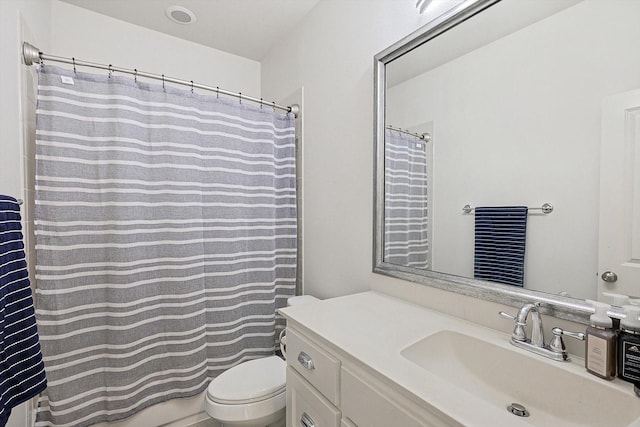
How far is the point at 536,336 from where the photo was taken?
0.80m

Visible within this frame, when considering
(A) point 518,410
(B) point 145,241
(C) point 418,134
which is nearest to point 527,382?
(A) point 518,410

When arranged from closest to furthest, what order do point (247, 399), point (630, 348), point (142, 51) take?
point (630, 348), point (247, 399), point (142, 51)

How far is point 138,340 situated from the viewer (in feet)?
4.98

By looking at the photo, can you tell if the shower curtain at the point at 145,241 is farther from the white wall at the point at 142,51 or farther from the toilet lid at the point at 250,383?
the white wall at the point at 142,51

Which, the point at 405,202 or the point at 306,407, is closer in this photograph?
the point at 306,407

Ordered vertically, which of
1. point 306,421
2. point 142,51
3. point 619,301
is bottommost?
point 306,421

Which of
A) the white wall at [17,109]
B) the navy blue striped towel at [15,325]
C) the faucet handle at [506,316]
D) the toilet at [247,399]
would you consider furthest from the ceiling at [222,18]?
the toilet at [247,399]

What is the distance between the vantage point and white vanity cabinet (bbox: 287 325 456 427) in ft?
2.18

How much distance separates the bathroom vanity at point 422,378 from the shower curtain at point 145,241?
81 cm

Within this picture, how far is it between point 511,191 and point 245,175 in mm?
1407

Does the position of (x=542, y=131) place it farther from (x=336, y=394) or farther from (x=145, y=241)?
(x=145, y=241)

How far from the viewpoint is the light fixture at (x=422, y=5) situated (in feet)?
3.78

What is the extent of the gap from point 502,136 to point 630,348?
0.65 m

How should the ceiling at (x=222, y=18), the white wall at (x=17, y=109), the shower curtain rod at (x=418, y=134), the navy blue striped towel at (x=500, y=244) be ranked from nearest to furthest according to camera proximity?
the navy blue striped towel at (x=500, y=244) < the white wall at (x=17, y=109) < the shower curtain rod at (x=418, y=134) < the ceiling at (x=222, y=18)
